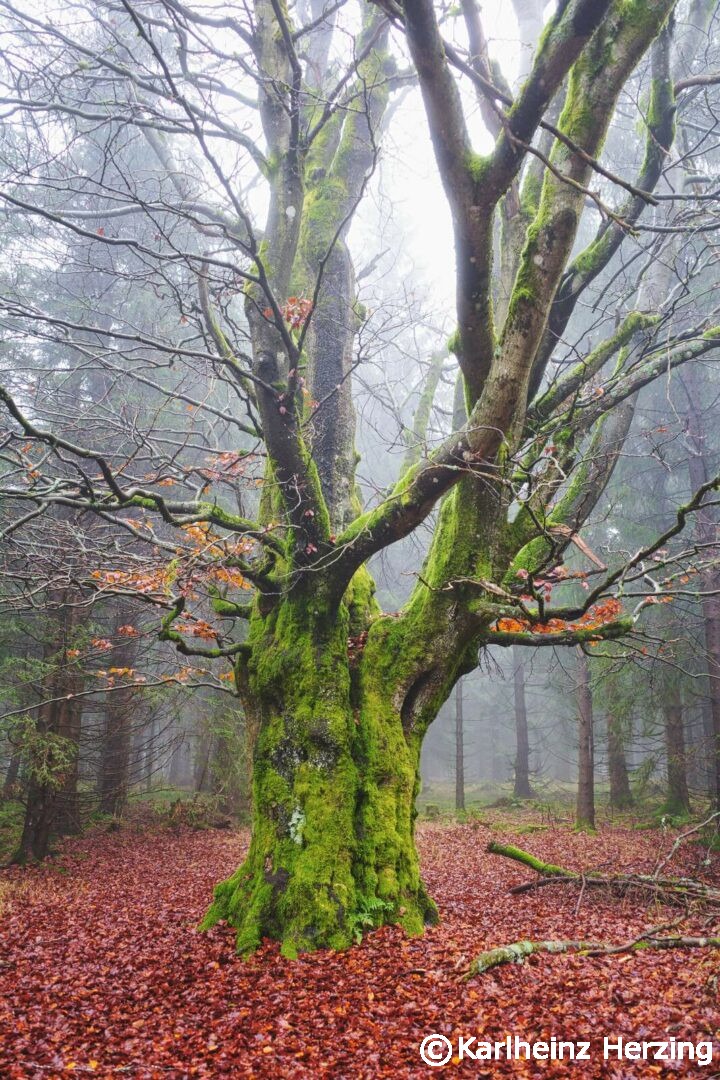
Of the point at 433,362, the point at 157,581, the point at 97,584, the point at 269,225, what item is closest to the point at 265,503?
the point at 157,581

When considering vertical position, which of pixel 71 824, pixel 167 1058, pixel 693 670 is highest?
pixel 693 670

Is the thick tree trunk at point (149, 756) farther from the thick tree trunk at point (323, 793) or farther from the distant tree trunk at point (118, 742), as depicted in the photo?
the thick tree trunk at point (323, 793)

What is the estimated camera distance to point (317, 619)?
18.0ft

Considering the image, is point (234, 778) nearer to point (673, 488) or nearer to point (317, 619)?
point (317, 619)

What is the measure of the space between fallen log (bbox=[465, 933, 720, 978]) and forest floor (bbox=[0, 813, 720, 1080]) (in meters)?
0.07

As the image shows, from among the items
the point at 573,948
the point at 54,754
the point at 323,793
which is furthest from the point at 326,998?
the point at 54,754

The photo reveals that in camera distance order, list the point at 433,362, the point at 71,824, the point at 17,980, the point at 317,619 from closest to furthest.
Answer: the point at 17,980
the point at 317,619
the point at 433,362
the point at 71,824

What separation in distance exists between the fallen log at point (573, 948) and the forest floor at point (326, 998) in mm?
74

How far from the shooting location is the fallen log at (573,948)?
397cm

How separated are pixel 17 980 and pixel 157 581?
3550 millimetres

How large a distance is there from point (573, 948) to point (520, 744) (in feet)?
56.8

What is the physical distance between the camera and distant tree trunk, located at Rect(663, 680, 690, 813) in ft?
42.7

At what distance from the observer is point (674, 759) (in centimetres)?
1273

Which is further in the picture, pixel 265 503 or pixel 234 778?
pixel 234 778
